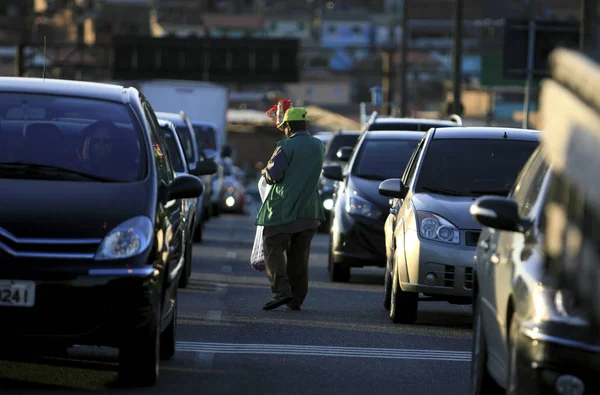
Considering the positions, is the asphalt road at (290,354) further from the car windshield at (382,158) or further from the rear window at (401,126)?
the rear window at (401,126)

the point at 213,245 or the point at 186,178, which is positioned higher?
the point at 186,178

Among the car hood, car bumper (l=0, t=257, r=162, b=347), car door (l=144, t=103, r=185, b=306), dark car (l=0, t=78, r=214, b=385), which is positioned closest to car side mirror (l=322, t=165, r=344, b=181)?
the car hood

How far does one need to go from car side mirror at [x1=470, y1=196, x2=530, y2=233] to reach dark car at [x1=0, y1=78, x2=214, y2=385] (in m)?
2.03

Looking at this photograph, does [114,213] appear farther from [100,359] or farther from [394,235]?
[394,235]

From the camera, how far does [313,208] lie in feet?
50.7

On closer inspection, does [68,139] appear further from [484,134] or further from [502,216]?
[484,134]

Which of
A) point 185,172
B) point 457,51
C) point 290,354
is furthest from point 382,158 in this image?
point 457,51

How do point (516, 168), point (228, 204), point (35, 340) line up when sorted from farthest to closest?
point (228, 204) → point (516, 168) → point (35, 340)

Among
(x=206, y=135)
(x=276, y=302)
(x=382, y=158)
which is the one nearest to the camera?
(x=276, y=302)

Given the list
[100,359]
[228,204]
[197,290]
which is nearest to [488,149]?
[197,290]

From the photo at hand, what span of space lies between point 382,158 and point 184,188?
31.5 ft

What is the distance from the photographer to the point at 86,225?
942cm

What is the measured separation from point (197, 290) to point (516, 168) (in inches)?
158

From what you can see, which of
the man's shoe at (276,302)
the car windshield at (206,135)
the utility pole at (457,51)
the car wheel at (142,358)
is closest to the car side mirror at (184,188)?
the car wheel at (142,358)
